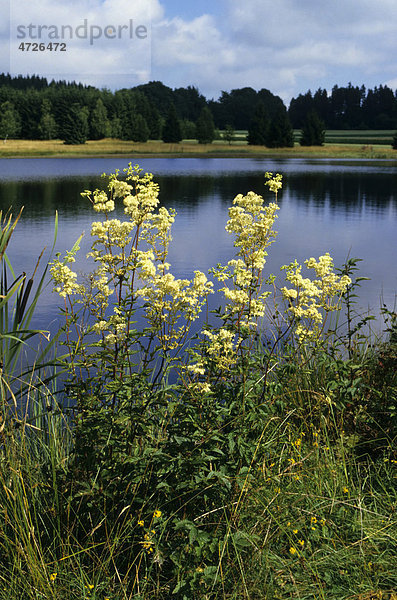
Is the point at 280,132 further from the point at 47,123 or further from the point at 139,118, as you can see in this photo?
the point at 47,123

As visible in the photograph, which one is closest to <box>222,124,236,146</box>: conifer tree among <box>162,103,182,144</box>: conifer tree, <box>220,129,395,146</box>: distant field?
<box>220,129,395,146</box>: distant field

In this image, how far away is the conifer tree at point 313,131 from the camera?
90.6 meters

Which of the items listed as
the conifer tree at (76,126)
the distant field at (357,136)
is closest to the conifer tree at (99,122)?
the conifer tree at (76,126)

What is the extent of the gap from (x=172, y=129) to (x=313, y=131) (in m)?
25.0

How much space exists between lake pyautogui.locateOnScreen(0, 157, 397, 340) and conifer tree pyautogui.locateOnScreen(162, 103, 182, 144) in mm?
61866

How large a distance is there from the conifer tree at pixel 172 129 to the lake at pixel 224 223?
203 feet

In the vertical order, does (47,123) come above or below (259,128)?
above

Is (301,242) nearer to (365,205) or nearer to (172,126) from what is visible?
(365,205)

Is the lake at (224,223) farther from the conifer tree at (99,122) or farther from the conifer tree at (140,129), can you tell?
the conifer tree at (99,122)

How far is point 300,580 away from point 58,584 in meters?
1.31

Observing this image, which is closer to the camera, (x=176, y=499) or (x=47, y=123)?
(x=176, y=499)

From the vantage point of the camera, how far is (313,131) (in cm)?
9188

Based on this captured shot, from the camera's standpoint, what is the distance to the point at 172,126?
101500mm

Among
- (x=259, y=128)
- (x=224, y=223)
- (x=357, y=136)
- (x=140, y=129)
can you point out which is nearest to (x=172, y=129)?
(x=140, y=129)
